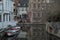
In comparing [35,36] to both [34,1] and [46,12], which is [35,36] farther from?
[34,1]

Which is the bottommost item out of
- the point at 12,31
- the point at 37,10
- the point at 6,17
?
the point at 12,31

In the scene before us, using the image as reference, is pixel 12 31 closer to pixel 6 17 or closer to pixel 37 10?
pixel 6 17

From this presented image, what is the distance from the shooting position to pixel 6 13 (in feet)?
8.18

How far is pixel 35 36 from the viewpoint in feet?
8.74

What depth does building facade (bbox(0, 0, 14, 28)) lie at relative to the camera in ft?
8.14

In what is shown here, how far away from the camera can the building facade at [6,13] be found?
8.14ft

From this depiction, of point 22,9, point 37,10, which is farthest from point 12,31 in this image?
point 37,10

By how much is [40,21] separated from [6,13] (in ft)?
2.07

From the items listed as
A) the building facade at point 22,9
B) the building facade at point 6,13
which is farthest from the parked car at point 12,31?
the building facade at point 22,9

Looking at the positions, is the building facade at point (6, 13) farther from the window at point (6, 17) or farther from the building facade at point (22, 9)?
the building facade at point (22, 9)

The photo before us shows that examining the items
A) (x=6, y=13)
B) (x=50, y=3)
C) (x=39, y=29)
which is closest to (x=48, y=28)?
(x=39, y=29)

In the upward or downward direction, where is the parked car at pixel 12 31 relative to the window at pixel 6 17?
downward

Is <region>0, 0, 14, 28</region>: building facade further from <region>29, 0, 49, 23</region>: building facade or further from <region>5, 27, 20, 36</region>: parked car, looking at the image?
<region>29, 0, 49, 23</region>: building facade

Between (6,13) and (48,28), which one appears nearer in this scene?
(6,13)
